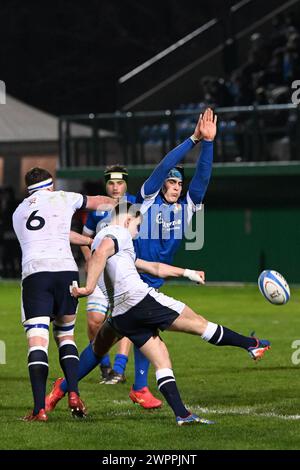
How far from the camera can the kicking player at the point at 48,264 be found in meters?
10.2

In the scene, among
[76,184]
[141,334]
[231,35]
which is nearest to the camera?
[141,334]

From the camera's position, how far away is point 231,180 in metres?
27.9

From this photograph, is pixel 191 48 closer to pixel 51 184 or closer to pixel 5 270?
pixel 5 270

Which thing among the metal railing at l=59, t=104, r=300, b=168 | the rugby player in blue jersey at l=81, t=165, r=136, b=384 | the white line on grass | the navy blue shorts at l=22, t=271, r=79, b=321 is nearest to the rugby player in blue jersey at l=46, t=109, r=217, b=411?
the white line on grass

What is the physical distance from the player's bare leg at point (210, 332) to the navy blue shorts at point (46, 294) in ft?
2.96

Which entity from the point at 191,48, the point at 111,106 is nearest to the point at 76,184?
the point at 191,48

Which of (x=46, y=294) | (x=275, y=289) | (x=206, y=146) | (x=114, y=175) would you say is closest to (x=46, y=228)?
(x=46, y=294)

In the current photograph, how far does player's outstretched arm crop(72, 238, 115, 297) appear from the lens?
31.7 ft

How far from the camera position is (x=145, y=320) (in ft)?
32.5

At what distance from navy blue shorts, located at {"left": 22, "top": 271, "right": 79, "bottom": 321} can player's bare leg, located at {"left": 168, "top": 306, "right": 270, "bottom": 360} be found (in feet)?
2.96

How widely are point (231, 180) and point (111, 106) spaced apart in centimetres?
2089

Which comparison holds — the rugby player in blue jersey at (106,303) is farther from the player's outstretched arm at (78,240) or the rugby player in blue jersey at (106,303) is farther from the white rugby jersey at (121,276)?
the white rugby jersey at (121,276)

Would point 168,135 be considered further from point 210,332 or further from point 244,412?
point 210,332

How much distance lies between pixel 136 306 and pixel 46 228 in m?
1.00
